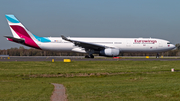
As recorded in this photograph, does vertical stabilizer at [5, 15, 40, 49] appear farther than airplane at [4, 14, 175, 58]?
Yes

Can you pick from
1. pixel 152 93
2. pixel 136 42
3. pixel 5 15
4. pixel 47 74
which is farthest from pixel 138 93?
pixel 5 15

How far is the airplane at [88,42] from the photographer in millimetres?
41500

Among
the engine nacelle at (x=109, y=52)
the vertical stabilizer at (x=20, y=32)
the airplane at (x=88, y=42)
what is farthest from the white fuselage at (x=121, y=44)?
the engine nacelle at (x=109, y=52)

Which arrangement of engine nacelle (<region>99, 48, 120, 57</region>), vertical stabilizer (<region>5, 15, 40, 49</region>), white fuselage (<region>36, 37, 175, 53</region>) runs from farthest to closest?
white fuselage (<region>36, 37, 175, 53</region>), vertical stabilizer (<region>5, 15, 40, 49</region>), engine nacelle (<region>99, 48, 120, 57</region>)

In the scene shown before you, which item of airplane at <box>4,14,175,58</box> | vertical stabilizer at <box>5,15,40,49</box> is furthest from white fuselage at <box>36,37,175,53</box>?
vertical stabilizer at <box>5,15,40,49</box>

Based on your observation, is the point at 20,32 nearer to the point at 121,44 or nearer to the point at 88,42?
the point at 88,42

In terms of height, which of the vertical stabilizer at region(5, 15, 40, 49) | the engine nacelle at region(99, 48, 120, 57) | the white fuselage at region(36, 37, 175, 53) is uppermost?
the vertical stabilizer at region(5, 15, 40, 49)

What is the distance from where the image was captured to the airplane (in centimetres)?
4150

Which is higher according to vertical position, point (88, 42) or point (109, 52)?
point (88, 42)

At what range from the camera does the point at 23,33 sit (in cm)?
4269

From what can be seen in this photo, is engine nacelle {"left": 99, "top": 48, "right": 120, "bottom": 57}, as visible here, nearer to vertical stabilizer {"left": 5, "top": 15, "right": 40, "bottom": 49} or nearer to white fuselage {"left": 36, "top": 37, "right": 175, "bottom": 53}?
white fuselage {"left": 36, "top": 37, "right": 175, "bottom": 53}

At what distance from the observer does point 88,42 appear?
4359cm

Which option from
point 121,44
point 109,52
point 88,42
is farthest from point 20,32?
point 121,44

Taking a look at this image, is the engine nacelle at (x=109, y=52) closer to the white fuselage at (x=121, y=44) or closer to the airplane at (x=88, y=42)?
the airplane at (x=88, y=42)
